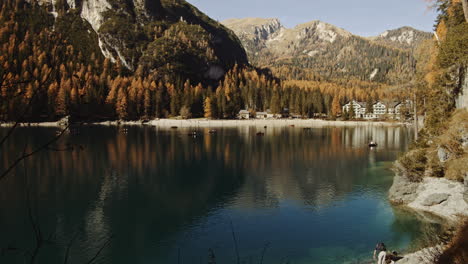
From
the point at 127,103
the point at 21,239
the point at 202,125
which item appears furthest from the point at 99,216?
the point at 127,103

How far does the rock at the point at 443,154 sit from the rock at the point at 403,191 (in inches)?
138

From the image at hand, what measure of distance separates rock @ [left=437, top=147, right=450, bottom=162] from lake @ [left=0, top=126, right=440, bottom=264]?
6992 millimetres

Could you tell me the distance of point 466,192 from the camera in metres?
26.5

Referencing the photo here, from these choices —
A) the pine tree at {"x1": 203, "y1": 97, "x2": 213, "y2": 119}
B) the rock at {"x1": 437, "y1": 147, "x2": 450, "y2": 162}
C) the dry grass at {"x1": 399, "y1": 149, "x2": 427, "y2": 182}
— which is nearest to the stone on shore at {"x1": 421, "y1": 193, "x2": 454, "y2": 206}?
the dry grass at {"x1": 399, "y1": 149, "x2": 427, "y2": 182}

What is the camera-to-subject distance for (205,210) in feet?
111

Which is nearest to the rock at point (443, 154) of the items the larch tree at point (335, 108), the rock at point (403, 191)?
Answer: the rock at point (403, 191)

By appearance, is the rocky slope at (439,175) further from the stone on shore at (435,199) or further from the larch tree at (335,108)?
the larch tree at (335,108)

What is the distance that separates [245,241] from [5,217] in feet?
71.8

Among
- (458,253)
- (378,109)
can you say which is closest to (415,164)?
(458,253)

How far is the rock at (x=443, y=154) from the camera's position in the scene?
31964 millimetres

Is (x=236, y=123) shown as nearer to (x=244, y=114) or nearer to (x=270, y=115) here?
(x=244, y=114)

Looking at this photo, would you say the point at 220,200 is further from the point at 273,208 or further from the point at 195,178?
the point at 195,178

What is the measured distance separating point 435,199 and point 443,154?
198 inches

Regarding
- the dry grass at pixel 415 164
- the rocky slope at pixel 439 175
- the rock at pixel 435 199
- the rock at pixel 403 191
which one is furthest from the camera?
the dry grass at pixel 415 164
